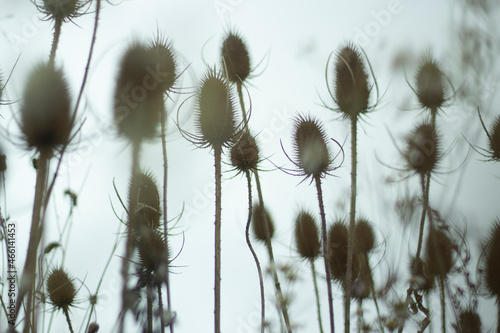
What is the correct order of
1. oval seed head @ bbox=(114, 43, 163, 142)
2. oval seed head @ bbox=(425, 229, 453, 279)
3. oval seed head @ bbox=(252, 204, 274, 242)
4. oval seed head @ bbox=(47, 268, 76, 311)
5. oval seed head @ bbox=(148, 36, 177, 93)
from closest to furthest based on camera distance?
oval seed head @ bbox=(114, 43, 163, 142)
oval seed head @ bbox=(148, 36, 177, 93)
oval seed head @ bbox=(47, 268, 76, 311)
oval seed head @ bbox=(425, 229, 453, 279)
oval seed head @ bbox=(252, 204, 274, 242)

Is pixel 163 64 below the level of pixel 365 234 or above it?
above

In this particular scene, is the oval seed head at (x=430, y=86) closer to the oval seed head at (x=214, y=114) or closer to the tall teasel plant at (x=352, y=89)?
the tall teasel plant at (x=352, y=89)

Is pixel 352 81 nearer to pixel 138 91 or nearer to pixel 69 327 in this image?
pixel 138 91

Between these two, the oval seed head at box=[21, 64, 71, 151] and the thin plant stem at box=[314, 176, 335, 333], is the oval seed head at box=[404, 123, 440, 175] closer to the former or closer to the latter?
the thin plant stem at box=[314, 176, 335, 333]

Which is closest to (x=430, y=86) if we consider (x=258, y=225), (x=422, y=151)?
(x=422, y=151)

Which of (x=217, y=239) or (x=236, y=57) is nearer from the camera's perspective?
(x=217, y=239)

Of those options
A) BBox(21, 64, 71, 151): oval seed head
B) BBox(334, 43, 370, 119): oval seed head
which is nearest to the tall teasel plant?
BBox(334, 43, 370, 119): oval seed head

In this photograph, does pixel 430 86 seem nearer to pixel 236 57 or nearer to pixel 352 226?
pixel 352 226
